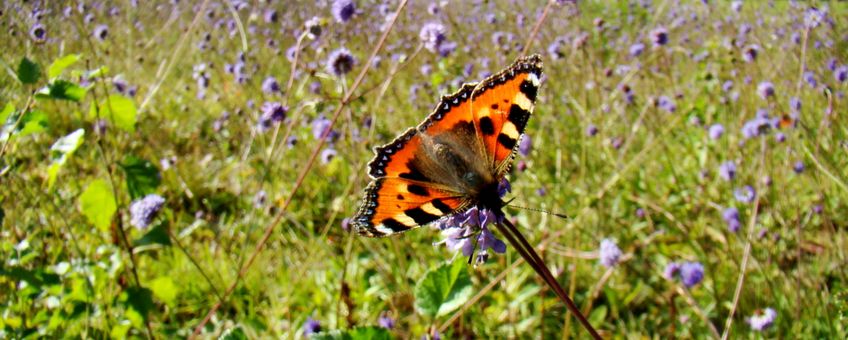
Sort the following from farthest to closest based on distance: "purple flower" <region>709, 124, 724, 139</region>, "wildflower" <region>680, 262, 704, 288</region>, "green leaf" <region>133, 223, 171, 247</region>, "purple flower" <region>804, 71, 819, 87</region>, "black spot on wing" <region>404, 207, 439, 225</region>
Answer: "purple flower" <region>804, 71, 819, 87</region> < "purple flower" <region>709, 124, 724, 139</region> < "wildflower" <region>680, 262, 704, 288</region> < "green leaf" <region>133, 223, 171, 247</region> < "black spot on wing" <region>404, 207, 439, 225</region>

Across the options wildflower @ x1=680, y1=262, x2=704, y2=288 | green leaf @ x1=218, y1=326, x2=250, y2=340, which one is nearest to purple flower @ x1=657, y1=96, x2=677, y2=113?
wildflower @ x1=680, y1=262, x2=704, y2=288

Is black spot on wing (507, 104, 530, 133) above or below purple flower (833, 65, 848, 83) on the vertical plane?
above

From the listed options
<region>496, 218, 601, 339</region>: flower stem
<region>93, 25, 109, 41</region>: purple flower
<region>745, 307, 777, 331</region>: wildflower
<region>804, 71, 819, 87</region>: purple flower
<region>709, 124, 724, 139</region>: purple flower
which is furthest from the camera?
<region>93, 25, 109, 41</region>: purple flower

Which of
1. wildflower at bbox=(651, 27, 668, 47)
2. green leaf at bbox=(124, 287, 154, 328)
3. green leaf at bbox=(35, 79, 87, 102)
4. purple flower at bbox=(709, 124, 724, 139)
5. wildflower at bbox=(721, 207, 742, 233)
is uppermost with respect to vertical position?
green leaf at bbox=(35, 79, 87, 102)

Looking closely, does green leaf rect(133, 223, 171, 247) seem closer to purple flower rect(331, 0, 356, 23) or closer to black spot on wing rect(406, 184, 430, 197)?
black spot on wing rect(406, 184, 430, 197)

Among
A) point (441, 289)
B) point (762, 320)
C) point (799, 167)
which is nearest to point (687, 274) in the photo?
A: point (762, 320)

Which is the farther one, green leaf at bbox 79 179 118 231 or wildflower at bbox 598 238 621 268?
wildflower at bbox 598 238 621 268

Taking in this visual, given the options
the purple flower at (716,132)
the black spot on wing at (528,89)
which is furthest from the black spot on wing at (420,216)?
the purple flower at (716,132)
